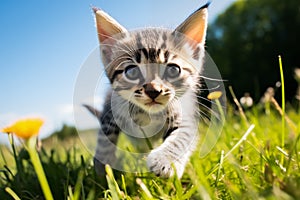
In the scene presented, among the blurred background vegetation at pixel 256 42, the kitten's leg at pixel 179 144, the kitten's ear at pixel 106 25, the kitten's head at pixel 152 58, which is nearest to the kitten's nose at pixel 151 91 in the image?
the kitten's head at pixel 152 58

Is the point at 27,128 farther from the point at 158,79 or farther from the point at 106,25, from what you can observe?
the point at 106,25

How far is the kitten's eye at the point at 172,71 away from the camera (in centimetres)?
124

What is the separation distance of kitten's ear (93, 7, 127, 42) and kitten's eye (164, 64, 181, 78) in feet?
0.71

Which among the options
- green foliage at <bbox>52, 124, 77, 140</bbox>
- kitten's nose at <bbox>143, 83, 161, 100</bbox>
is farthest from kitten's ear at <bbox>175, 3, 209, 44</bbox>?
green foliage at <bbox>52, 124, 77, 140</bbox>

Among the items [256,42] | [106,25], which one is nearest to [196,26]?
[106,25]

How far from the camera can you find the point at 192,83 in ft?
4.49

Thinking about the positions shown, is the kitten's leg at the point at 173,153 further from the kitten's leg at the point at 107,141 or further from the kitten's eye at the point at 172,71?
the kitten's leg at the point at 107,141

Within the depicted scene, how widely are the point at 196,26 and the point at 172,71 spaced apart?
0.19 m

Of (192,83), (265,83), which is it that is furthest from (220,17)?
(192,83)

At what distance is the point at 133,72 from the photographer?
1.23m

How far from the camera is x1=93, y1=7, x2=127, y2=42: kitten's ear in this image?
4.10 ft

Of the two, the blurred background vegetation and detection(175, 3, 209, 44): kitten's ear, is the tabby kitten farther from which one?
the blurred background vegetation

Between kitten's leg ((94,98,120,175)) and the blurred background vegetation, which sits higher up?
kitten's leg ((94,98,120,175))

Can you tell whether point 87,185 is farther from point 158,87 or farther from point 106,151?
point 158,87
